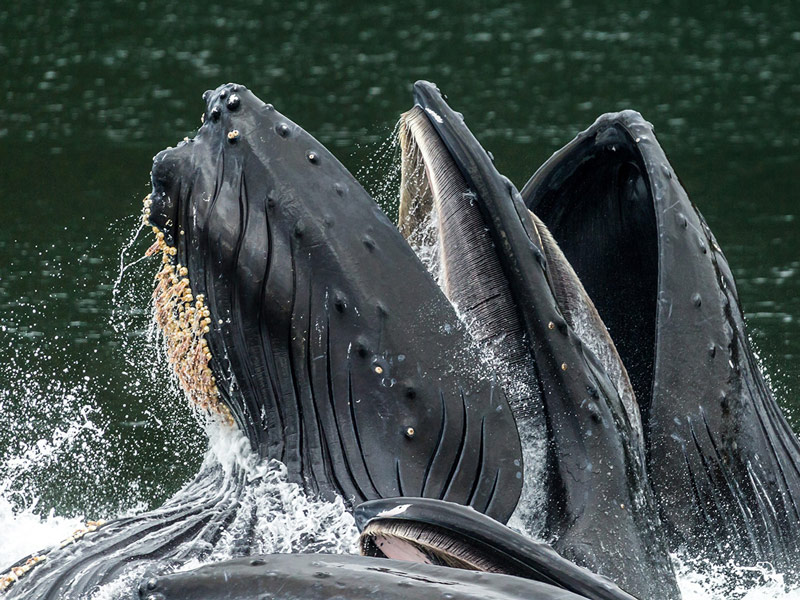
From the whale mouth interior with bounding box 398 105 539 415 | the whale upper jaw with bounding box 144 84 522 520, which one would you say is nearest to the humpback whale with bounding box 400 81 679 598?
the whale mouth interior with bounding box 398 105 539 415

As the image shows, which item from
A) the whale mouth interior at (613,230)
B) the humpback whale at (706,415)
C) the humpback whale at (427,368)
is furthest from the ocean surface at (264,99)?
the whale mouth interior at (613,230)

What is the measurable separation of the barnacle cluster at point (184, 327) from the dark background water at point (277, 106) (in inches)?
53.5

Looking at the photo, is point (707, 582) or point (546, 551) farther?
point (707, 582)

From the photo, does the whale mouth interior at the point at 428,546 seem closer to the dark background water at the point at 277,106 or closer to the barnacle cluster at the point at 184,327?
the barnacle cluster at the point at 184,327

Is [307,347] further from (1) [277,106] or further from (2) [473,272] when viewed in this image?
(1) [277,106]

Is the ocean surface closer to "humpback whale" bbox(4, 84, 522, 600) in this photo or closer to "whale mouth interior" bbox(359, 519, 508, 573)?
"humpback whale" bbox(4, 84, 522, 600)

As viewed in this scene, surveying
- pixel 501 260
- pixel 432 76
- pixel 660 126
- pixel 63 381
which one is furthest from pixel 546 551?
pixel 432 76

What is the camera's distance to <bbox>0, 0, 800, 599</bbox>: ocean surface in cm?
933

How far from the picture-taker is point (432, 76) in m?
→ 21.0

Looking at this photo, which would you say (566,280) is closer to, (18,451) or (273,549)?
(273,549)

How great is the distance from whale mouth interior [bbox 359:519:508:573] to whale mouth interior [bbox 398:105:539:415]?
1200 millimetres

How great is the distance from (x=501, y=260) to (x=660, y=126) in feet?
43.3

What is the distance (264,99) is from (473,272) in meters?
13.9

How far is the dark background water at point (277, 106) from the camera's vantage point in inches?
385
